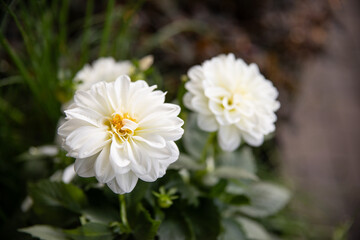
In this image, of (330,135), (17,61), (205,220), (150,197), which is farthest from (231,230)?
(330,135)

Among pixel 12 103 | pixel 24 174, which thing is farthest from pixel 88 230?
pixel 12 103

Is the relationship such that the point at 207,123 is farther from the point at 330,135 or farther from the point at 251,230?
the point at 330,135

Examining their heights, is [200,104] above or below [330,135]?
below

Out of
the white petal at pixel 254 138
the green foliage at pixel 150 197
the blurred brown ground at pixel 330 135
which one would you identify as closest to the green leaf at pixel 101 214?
the green foliage at pixel 150 197

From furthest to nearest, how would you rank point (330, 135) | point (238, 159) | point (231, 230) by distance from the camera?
1. point (330, 135)
2. point (238, 159)
3. point (231, 230)

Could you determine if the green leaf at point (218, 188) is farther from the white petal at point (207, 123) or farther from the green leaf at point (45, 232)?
the green leaf at point (45, 232)

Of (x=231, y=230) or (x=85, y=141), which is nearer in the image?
(x=85, y=141)
